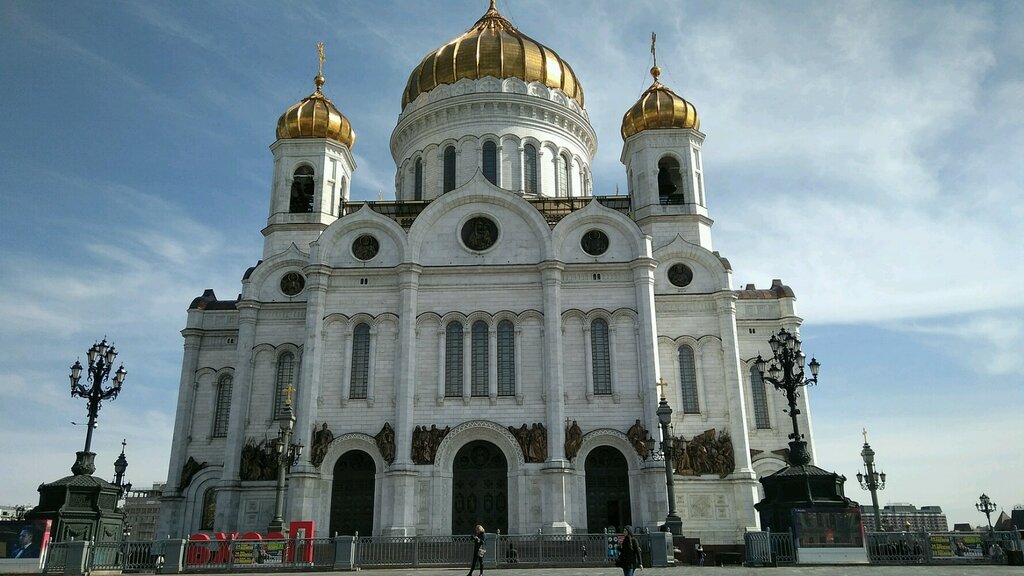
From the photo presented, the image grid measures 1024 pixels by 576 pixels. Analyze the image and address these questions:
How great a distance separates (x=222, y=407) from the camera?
30609 millimetres

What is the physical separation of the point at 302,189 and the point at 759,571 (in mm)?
24027

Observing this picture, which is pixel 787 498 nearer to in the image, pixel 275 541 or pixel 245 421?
pixel 275 541

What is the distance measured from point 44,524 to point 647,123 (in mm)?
25149

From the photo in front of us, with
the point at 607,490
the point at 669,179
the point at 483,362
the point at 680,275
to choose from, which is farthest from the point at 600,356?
the point at 669,179

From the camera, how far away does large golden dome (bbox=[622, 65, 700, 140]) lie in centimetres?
3275

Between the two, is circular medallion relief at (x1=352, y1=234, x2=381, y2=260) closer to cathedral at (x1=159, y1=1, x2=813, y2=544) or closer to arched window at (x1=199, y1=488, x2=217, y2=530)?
cathedral at (x1=159, y1=1, x2=813, y2=544)

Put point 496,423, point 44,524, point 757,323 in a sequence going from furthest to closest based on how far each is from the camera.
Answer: point 757,323 → point 496,423 → point 44,524

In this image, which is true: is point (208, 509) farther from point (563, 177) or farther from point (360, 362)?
point (563, 177)

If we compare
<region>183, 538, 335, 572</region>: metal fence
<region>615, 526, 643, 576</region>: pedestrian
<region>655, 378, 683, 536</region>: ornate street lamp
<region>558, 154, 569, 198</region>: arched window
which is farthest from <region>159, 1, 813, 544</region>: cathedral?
<region>615, 526, 643, 576</region>: pedestrian

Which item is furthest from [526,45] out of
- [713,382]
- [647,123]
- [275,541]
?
[275,541]

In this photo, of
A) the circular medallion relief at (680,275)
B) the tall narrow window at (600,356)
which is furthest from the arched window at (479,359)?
the circular medallion relief at (680,275)

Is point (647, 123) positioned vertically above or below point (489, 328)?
above

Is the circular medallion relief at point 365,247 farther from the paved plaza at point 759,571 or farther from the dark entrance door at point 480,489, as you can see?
the paved plaza at point 759,571

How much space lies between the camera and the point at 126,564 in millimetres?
18453
